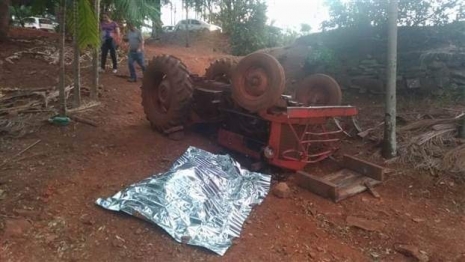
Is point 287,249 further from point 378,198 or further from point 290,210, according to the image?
point 378,198

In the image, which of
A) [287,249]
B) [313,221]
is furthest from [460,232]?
[287,249]

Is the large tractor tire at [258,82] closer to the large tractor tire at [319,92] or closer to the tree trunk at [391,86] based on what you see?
the large tractor tire at [319,92]

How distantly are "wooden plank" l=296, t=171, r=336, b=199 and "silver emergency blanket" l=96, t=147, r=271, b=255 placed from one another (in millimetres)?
376

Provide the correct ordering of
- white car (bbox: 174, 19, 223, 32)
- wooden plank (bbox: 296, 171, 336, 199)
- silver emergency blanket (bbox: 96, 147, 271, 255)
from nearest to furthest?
silver emergency blanket (bbox: 96, 147, 271, 255) → wooden plank (bbox: 296, 171, 336, 199) → white car (bbox: 174, 19, 223, 32)

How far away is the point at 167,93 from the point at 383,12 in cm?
511

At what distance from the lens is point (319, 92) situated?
5.83 meters

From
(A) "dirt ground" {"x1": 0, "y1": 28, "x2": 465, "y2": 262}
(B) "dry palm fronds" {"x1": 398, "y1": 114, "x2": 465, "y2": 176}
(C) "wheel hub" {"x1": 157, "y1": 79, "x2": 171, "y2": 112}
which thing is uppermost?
(C) "wheel hub" {"x1": 157, "y1": 79, "x2": 171, "y2": 112}

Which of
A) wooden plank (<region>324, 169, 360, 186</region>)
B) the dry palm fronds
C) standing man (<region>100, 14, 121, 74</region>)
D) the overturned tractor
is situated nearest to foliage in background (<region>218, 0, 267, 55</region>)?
standing man (<region>100, 14, 121, 74</region>)

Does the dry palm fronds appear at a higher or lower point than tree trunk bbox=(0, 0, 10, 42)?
lower

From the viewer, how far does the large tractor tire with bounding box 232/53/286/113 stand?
14.4 feet

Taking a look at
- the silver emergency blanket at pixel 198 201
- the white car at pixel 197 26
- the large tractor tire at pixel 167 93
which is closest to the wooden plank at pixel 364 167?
the silver emergency blanket at pixel 198 201

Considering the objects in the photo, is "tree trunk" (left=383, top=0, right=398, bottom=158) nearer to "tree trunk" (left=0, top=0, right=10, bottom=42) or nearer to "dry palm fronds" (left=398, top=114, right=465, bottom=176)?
"dry palm fronds" (left=398, top=114, right=465, bottom=176)

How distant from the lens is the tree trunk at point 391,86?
514cm

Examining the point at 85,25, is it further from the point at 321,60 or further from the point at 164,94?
the point at 321,60
